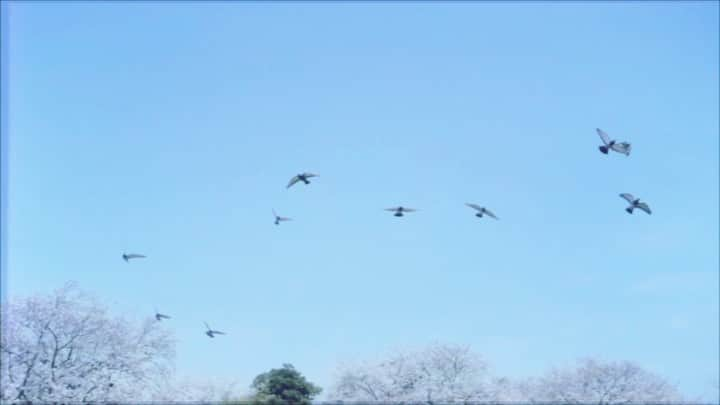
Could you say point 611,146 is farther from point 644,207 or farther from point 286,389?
point 286,389

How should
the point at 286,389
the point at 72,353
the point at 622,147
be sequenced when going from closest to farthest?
the point at 622,147, the point at 72,353, the point at 286,389

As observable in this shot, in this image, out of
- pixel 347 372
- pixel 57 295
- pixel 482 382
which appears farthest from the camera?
pixel 347 372

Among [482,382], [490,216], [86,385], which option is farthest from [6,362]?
[482,382]

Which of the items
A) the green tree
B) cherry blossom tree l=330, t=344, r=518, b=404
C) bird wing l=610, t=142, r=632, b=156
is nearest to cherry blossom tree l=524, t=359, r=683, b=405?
cherry blossom tree l=330, t=344, r=518, b=404

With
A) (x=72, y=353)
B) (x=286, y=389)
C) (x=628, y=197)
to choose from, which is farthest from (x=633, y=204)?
(x=286, y=389)

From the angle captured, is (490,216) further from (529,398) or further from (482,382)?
(529,398)

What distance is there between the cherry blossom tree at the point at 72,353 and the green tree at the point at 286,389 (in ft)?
53.7

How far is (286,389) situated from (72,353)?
21830mm

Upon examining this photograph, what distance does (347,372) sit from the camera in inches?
1876

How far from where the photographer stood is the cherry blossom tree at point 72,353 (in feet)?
91.1

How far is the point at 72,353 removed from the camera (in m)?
29.2

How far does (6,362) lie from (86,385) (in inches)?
143

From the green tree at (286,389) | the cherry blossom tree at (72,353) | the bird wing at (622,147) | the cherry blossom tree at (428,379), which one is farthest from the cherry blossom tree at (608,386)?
the bird wing at (622,147)

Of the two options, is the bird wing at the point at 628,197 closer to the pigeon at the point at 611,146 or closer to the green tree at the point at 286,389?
the pigeon at the point at 611,146
